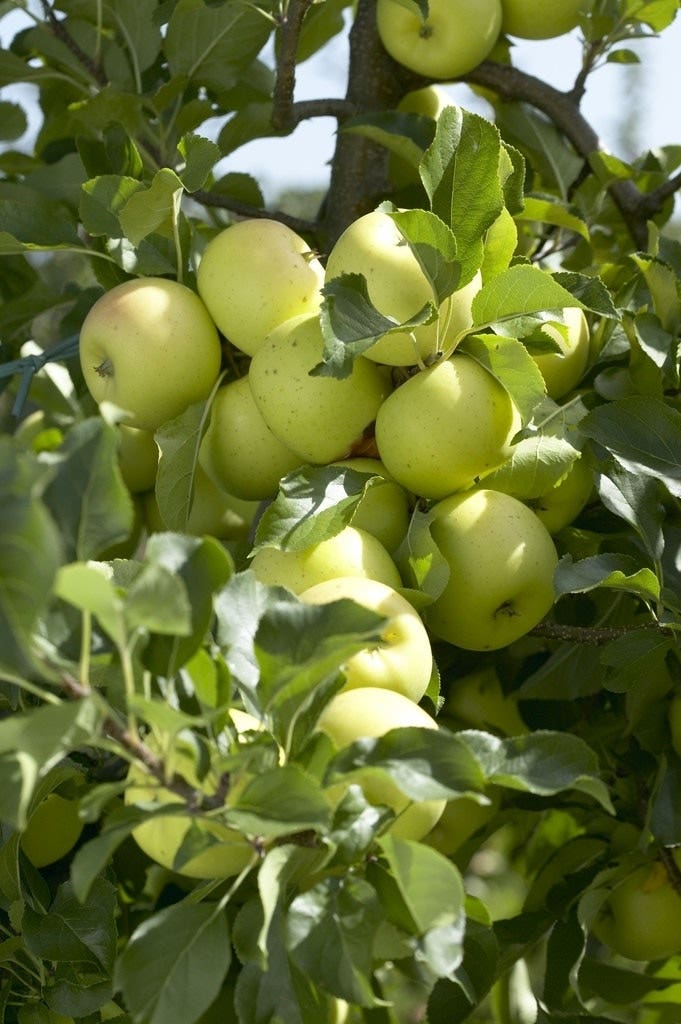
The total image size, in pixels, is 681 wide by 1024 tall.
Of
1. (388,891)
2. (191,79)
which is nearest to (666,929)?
(388,891)

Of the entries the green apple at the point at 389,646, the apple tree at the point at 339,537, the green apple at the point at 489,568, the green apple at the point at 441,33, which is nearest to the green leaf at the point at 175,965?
the apple tree at the point at 339,537

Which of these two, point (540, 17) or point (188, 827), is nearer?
point (188, 827)

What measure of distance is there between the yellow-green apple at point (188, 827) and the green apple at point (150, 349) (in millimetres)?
301

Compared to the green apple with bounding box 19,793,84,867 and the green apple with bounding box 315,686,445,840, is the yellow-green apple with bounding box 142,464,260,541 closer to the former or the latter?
the green apple with bounding box 19,793,84,867

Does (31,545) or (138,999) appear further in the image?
(138,999)

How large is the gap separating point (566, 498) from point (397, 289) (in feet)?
0.74

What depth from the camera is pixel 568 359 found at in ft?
3.17

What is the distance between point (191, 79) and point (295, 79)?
0.19m

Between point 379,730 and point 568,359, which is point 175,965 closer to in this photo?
point 379,730

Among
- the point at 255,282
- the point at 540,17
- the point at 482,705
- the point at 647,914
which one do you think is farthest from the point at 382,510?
the point at 540,17

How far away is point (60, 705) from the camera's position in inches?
18.9

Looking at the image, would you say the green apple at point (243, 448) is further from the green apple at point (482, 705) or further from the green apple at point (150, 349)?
the green apple at point (482, 705)

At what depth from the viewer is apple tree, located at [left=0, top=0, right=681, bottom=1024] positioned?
55cm

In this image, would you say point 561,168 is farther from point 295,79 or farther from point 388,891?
point 388,891
